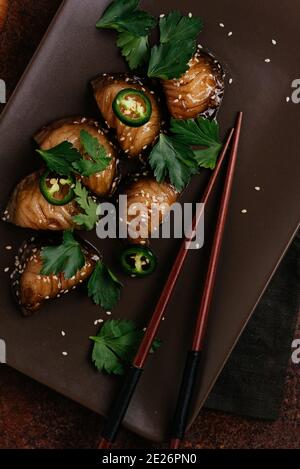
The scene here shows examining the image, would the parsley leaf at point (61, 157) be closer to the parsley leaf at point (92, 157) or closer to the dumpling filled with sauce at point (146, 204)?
the parsley leaf at point (92, 157)

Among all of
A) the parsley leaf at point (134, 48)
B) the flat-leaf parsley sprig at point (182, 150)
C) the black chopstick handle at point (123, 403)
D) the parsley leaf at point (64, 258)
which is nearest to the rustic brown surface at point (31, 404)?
the black chopstick handle at point (123, 403)

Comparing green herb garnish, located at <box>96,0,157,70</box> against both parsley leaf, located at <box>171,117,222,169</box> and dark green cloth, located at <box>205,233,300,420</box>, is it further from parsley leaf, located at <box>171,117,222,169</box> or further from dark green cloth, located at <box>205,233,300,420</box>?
dark green cloth, located at <box>205,233,300,420</box>

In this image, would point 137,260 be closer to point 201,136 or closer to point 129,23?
point 201,136

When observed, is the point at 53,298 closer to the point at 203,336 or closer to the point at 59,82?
the point at 203,336

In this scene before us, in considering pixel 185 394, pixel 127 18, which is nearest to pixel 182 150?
pixel 127 18

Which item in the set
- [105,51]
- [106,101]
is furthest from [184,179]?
[105,51]

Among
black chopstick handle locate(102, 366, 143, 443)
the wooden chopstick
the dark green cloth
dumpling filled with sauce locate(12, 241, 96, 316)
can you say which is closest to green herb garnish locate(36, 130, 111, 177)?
dumpling filled with sauce locate(12, 241, 96, 316)
